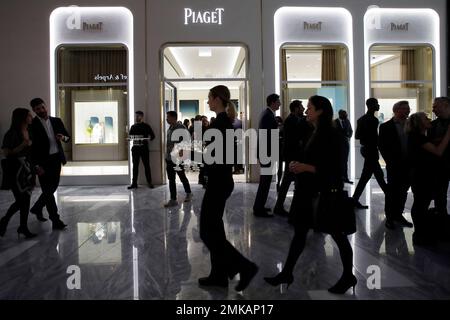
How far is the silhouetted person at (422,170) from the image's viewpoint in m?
4.33

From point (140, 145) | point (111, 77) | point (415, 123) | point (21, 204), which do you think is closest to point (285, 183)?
point (415, 123)

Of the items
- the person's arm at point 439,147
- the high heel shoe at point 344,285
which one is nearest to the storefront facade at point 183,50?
the person's arm at point 439,147

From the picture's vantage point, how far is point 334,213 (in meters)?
2.99

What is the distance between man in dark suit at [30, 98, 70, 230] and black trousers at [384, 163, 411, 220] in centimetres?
419

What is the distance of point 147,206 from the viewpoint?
7.08 meters

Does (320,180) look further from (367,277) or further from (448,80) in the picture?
(448,80)

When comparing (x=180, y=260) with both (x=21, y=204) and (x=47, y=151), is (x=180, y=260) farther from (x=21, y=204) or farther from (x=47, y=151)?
(x=47, y=151)

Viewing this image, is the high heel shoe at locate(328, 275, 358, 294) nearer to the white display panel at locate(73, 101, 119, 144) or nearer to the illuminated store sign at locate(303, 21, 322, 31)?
the white display panel at locate(73, 101, 119, 144)

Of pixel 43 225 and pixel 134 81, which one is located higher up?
pixel 134 81

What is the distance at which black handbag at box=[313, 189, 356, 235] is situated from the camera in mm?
2988

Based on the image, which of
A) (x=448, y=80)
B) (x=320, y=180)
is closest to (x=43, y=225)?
(x=320, y=180)

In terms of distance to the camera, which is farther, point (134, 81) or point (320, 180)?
point (134, 81)
